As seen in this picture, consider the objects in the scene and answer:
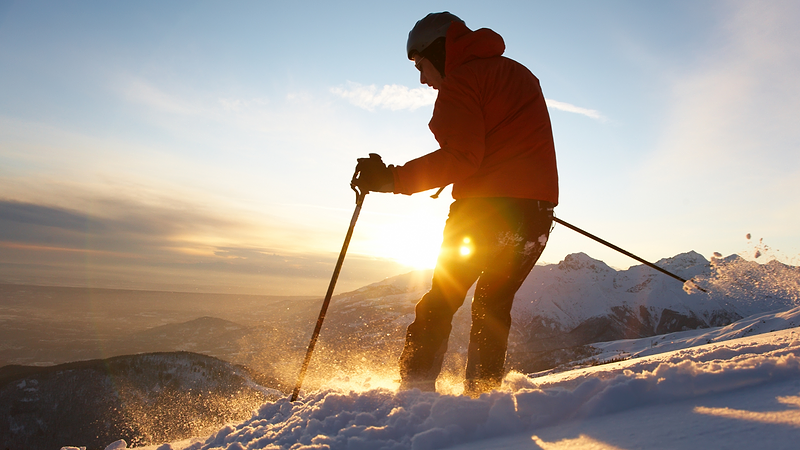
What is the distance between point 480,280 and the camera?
113 inches

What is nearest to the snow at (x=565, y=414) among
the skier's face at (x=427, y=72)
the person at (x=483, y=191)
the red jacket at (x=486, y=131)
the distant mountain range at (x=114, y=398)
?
the person at (x=483, y=191)

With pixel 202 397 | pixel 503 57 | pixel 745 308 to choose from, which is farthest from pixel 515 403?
pixel 745 308

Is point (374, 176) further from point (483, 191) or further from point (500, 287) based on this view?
point (500, 287)

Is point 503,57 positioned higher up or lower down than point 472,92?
higher up

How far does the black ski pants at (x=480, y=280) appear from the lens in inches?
107

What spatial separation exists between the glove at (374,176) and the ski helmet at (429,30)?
1063 mm

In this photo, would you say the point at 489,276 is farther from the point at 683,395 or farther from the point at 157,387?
the point at 157,387

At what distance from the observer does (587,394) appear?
5.94 ft

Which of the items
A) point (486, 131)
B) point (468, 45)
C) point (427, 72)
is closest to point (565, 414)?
point (486, 131)

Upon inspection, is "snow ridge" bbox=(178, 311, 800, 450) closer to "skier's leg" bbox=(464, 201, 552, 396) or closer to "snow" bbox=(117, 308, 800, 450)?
"snow" bbox=(117, 308, 800, 450)

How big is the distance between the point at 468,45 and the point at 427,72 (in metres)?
0.47

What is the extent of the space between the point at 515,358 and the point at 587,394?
136m

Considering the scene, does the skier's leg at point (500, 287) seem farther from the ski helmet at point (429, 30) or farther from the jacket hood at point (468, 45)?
the ski helmet at point (429, 30)

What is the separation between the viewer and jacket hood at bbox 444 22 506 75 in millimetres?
2816
